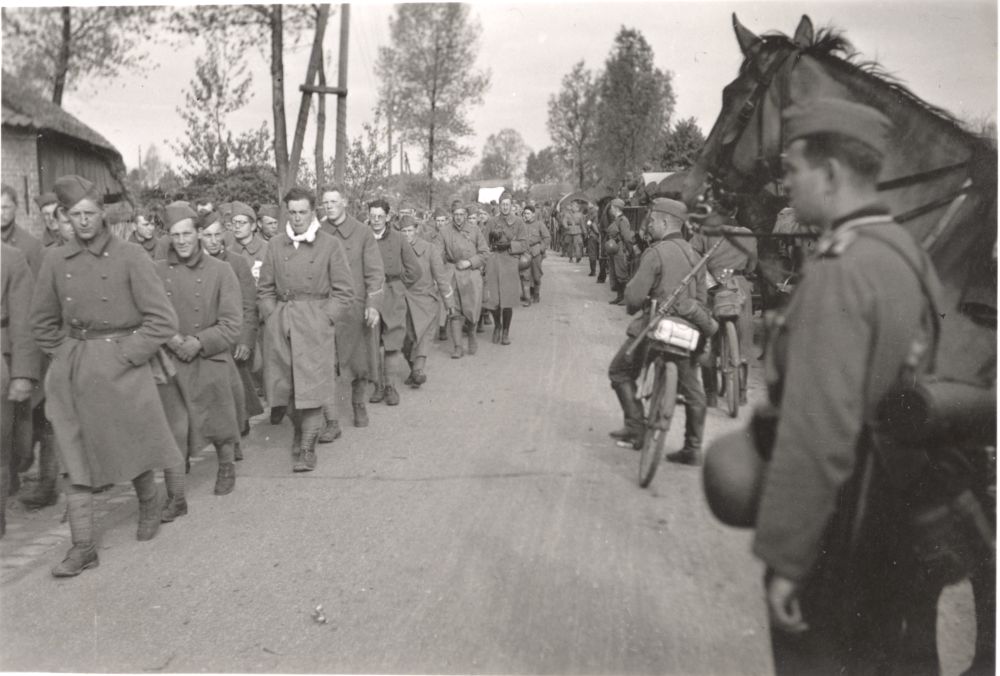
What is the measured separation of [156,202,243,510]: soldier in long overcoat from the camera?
5246 mm

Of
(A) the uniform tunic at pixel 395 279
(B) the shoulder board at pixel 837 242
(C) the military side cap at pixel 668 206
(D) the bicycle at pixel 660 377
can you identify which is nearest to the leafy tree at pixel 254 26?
(C) the military side cap at pixel 668 206

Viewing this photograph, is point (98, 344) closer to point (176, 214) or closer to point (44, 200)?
point (176, 214)

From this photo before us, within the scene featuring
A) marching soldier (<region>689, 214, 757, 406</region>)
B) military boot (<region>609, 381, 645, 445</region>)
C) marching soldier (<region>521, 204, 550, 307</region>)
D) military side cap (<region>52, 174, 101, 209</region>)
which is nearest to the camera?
marching soldier (<region>689, 214, 757, 406</region>)

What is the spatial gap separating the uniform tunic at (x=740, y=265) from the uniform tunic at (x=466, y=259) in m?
7.13

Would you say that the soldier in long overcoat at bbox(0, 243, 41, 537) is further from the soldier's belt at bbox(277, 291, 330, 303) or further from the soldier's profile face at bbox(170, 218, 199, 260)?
the soldier's belt at bbox(277, 291, 330, 303)

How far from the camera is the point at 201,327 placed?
538cm

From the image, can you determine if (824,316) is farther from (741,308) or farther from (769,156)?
(741,308)

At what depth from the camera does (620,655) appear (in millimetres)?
3262

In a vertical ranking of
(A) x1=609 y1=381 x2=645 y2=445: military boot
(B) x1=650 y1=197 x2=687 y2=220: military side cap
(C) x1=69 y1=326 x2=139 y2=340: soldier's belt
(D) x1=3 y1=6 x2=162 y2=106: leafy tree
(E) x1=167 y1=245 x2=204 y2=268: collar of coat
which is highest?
(D) x1=3 y1=6 x2=162 y2=106: leafy tree

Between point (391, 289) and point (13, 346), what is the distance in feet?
14.0

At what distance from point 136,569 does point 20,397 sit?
3.63 ft

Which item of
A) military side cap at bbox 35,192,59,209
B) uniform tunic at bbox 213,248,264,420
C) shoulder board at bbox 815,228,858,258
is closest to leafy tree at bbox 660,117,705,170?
shoulder board at bbox 815,228,858,258

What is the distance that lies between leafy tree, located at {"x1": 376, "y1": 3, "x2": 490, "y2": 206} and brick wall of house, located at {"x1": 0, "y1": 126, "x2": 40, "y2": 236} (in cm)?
182

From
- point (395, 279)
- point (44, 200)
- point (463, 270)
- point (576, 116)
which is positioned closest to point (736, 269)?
point (576, 116)
